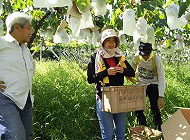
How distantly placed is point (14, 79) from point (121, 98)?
94cm

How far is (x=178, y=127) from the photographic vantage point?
2629 mm

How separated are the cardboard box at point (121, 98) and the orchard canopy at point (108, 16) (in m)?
0.50

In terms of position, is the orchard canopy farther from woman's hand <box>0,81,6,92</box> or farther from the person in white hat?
woman's hand <box>0,81,6,92</box>

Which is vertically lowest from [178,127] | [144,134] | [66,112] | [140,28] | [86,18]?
[144,134]

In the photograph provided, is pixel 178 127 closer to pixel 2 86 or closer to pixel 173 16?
pixel 173 16

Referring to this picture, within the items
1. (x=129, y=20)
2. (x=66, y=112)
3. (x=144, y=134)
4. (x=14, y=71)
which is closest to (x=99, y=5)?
(x=129, y=20)

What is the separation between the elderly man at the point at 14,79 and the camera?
8.59 feet

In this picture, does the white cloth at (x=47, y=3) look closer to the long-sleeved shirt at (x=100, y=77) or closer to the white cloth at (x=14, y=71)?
the white cloth at (x=14, y=71)

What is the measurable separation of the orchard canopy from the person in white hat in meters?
0.23

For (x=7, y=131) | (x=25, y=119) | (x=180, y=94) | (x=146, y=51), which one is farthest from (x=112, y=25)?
(x=180, y=94)

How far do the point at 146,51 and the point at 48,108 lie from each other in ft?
5.07

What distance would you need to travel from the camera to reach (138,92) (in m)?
3.02

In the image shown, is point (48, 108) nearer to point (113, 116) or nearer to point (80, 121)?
point (80, 121)

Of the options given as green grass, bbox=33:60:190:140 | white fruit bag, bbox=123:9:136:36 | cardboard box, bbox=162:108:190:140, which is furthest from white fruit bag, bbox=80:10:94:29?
green grass, bbox=33:60:190:140
